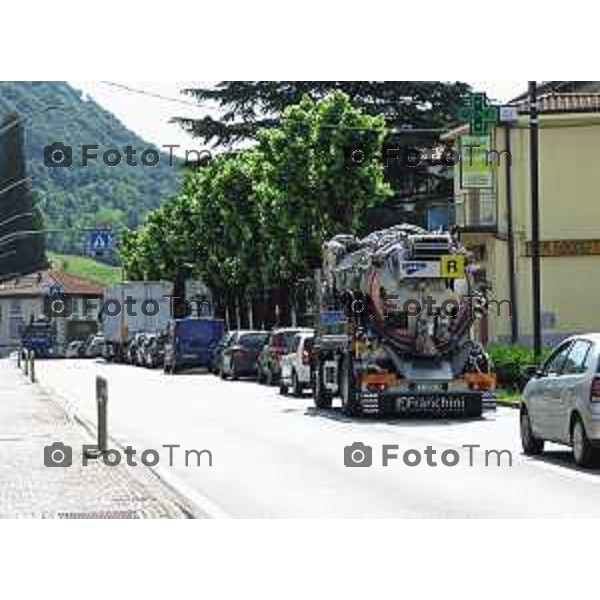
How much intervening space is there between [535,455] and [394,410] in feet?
24.7

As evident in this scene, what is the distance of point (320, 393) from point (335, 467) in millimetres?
12313

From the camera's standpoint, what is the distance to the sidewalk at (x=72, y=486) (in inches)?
537

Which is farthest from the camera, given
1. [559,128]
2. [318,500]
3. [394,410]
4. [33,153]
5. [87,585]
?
[559,128]

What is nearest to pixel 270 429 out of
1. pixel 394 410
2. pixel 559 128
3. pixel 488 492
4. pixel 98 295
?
pixel 394 410

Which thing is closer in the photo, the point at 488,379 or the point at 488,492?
the point at 488,492

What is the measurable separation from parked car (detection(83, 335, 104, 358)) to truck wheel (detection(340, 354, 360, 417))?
2241 inches

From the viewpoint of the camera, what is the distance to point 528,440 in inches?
784

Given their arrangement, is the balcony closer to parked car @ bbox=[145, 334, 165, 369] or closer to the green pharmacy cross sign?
parked car @ bbox=[145, 334, 165, 369]

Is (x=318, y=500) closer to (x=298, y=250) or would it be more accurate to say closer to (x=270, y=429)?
Answer: (x=270, y=429)

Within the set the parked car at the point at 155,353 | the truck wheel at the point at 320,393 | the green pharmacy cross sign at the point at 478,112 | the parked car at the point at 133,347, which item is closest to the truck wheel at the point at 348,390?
the truck wheel at the point at 320,393

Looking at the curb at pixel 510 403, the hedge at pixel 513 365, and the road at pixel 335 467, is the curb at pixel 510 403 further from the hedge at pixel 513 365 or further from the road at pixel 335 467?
the hedge at pixel 513 365

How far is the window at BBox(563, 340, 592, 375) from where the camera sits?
1789 cm

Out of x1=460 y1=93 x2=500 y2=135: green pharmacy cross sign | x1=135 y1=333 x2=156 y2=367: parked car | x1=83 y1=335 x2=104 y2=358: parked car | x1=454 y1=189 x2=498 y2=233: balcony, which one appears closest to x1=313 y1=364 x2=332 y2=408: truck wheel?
x1=460 y1=93 x2=500 y2=135: green pharmacy cross sign

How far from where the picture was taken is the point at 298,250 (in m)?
49.5
